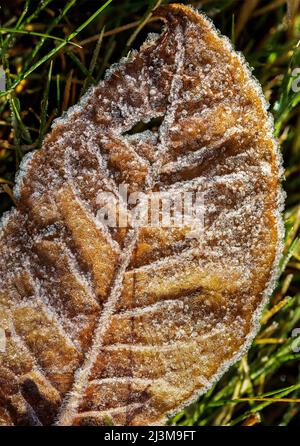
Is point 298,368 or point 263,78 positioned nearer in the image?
point 263,78

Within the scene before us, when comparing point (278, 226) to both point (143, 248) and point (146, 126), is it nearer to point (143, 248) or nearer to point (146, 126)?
point (143, 248)

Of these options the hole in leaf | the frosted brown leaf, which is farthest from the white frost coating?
the hole in leaf

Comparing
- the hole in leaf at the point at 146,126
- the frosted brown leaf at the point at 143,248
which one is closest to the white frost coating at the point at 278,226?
the frosted brown leaf at the point at 143,248

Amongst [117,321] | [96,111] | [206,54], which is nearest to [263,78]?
[206,54]

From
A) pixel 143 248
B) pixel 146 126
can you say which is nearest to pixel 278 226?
pixel 143 248

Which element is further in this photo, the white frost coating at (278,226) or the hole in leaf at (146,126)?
the hole in leaf at (146,126)

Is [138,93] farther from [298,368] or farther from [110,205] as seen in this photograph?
[298,368]

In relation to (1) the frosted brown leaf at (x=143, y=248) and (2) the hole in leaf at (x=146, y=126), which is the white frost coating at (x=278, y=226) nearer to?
(1) the frosted brown leaf at (x=143, y=248)

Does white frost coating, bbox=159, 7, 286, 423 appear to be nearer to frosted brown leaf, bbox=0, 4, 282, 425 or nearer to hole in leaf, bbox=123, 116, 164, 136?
frosted brown leaf, bbox=0, 4, 282, 425
